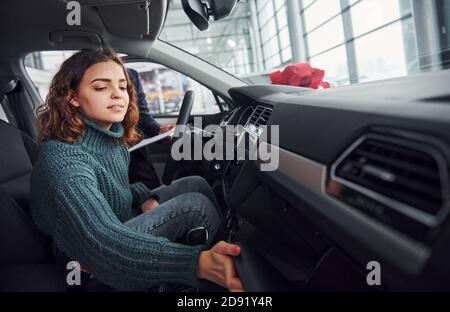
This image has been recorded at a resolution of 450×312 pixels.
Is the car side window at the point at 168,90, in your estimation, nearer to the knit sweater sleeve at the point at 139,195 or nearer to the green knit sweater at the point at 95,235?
the knit sweater sleeve at the point at 139,195

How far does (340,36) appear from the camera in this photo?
6.24 meters

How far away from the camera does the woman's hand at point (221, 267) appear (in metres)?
0.77

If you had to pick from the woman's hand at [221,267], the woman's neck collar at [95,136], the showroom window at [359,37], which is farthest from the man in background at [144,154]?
the showroom window at [359,37]

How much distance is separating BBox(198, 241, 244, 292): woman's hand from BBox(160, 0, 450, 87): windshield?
82cm

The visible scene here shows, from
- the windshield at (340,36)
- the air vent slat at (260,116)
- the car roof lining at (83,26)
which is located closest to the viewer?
the air vent slat at (260,116)

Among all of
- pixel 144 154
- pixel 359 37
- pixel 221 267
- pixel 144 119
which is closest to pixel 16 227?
pixel 221 267

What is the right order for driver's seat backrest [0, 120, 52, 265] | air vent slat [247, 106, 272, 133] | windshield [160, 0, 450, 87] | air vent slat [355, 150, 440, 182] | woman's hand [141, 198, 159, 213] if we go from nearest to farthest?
air vent slat [355, 150, 440, 182] → driver's seat backrest [0, 120, 52, 265] → air vent slat [247, 106, 272, 133] → woman's hand [141, 198, 159, 213] → windshield [160, 0, 450, 87]

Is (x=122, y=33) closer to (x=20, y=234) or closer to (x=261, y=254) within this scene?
(x=20, y=234)

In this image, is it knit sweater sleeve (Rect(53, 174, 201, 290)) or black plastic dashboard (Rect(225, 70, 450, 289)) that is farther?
knit sweater sleeve (Rect(53, 174, 201, 290))

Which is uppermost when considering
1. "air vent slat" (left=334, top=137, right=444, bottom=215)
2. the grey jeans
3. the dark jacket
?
the dark jacket

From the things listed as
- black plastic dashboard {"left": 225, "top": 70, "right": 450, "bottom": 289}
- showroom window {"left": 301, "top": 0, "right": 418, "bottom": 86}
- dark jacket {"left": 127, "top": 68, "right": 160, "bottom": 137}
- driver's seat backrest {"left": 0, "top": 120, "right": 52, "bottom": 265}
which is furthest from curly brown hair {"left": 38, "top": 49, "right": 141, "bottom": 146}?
showroom window {"left": 301, "top": 0, "right": 418, "bottom": 86}

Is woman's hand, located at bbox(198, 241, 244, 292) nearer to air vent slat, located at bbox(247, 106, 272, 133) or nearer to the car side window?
air vent slat, located at bbox(247, 106, 272, 133)

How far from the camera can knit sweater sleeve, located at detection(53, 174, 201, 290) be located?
2.64ft

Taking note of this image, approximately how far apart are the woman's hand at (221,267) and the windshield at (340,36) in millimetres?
818
